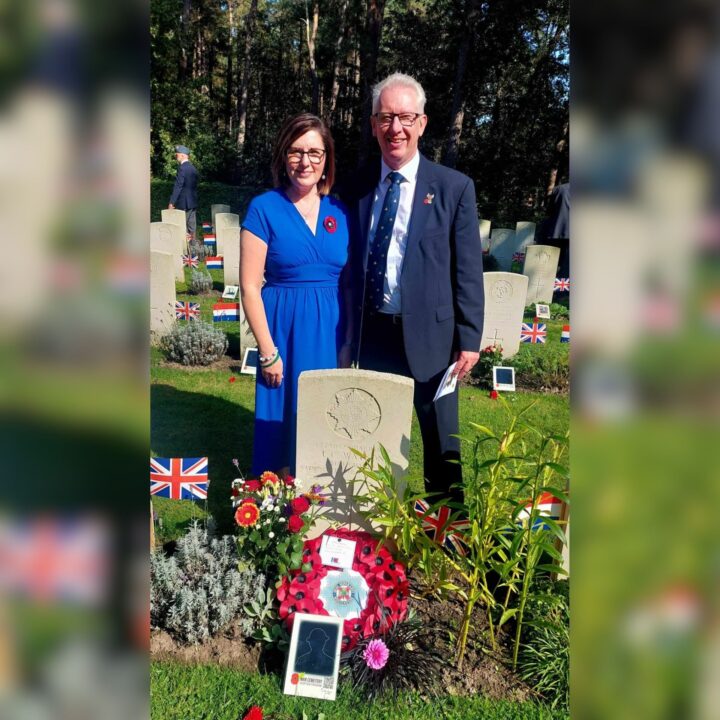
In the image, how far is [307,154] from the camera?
281 cm

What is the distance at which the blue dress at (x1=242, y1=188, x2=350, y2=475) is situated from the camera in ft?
9.56

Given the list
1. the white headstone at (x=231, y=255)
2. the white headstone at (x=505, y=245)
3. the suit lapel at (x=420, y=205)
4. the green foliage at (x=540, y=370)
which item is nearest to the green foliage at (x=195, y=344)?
the white headstone at (x=231, y=255)

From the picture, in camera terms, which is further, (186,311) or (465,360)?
(186,311)

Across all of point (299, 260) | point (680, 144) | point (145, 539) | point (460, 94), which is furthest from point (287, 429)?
point (460, 94)

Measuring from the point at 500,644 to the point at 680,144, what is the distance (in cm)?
274

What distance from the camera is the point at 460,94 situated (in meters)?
17.3

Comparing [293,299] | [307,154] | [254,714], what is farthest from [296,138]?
[254,714]

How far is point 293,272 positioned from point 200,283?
6338mm

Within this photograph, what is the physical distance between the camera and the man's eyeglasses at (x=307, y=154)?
2799mm

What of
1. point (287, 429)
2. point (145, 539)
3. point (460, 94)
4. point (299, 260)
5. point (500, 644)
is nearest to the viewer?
point (145, 539)

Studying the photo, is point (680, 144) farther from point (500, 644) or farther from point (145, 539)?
point (500, 644)

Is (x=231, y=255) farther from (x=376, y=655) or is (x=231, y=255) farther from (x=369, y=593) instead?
(x=376, y=655)

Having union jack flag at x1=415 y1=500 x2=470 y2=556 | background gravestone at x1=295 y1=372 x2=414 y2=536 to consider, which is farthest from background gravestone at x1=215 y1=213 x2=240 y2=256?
union jack flag at x1=415 y1=500 x2=470 y2=556

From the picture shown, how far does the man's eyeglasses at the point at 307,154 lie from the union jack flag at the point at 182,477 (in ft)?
5.39
